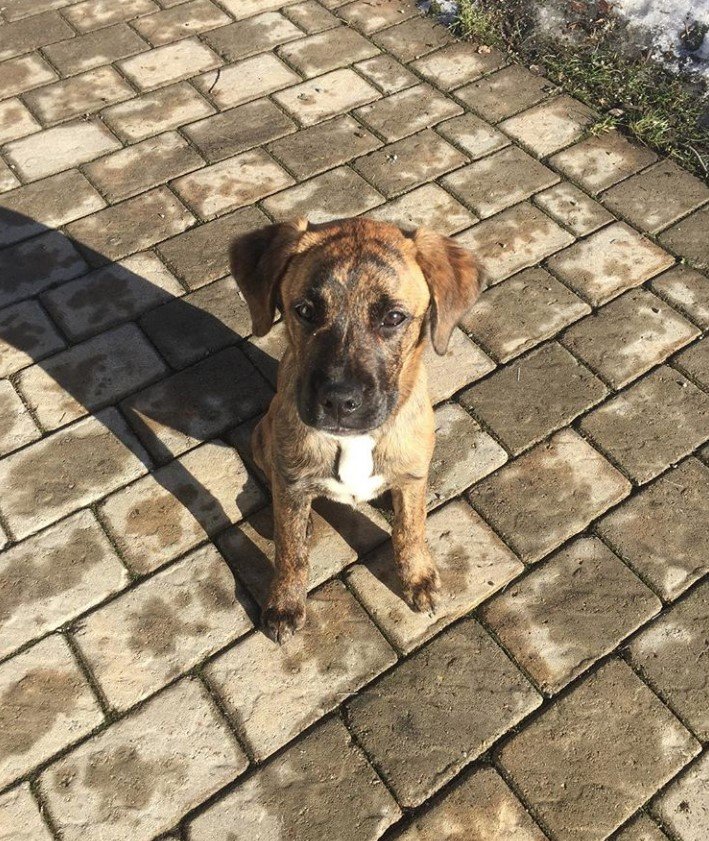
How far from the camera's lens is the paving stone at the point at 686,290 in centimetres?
462

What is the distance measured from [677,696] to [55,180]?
490 cm

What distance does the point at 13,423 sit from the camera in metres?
4.15

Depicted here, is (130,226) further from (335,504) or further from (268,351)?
(335,504)

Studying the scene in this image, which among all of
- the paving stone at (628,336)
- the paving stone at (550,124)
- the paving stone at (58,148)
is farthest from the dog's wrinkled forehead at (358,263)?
the paving stone at (58,148)

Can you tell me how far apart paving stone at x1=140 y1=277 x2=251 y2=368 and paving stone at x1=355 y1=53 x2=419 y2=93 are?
94.6 inches

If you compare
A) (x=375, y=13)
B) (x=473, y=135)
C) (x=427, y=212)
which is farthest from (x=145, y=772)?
(x=375, y=13)

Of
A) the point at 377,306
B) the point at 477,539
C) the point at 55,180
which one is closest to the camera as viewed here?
the point at 377,306

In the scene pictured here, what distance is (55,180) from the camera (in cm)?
534

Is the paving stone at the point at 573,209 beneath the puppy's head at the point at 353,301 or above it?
beneath

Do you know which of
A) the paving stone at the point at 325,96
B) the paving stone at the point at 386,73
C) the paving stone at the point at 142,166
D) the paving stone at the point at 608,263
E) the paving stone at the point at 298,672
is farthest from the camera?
the paving stone at the point at 386,73

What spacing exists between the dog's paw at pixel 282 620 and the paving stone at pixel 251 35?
468 centimetres

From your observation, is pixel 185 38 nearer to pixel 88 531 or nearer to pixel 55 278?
pixel 55 278

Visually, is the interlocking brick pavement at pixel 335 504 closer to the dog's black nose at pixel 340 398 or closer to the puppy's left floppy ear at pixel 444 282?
the puppy's left floppy ear at pixel 444 282

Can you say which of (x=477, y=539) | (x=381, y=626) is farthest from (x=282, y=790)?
(x=477, y=539)
